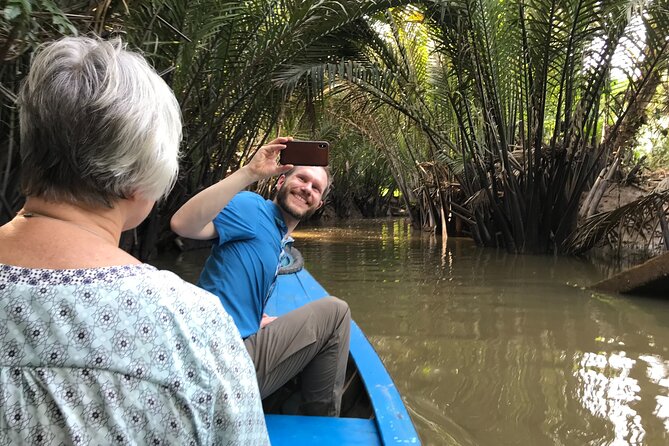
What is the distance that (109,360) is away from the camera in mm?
719

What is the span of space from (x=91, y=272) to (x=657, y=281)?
5.29 metres

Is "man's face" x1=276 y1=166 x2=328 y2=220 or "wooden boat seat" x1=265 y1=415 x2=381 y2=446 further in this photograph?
"man's face" x1=276 y1=166 x2=328 y2=220

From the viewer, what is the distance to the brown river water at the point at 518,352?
2.62 meters

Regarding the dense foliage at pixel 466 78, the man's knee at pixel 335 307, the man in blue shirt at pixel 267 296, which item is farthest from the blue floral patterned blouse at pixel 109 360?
the dense foliage at pixel 466 78

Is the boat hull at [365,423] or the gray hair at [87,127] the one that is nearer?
the gray hair at [87,127]

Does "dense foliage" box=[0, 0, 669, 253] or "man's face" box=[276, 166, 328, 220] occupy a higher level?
"dense foliage" box=[0, 0, 669, 253]

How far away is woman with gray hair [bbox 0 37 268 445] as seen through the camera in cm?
70

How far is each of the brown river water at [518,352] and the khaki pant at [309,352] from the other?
715 mm

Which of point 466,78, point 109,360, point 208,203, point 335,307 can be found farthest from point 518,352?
point 466,78

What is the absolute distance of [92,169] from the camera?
2.58ft

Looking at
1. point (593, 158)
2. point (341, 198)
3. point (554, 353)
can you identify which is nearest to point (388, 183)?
point (341, 198)

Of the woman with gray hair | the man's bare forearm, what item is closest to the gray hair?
the woman with gray hair

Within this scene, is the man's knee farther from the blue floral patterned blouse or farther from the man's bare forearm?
the blue floral patterned blouse

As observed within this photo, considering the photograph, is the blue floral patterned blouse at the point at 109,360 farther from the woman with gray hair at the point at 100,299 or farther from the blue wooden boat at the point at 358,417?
the blue wooden boat at the point at 358,417
